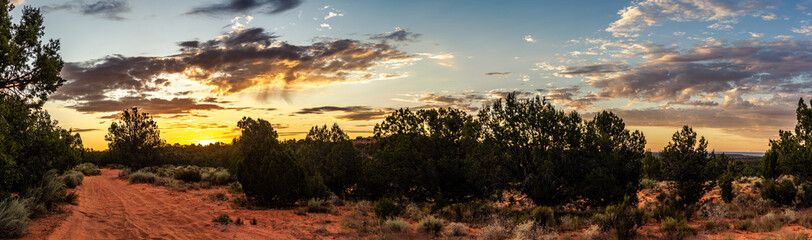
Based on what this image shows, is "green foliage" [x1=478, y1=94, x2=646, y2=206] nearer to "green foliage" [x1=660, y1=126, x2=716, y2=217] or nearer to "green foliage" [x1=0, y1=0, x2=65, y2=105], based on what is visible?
"green foliage" [x1=660, y1=126, x2=716, y2=217]

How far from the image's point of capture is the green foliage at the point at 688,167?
69.6ft

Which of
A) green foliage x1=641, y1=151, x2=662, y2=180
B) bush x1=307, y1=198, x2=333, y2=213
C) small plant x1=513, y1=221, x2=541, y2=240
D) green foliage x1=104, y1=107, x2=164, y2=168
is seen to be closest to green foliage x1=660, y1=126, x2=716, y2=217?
green foliage x1=641, y1=151, x2=662, y2=180

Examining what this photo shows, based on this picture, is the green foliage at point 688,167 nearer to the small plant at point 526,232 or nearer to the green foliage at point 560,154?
the green foliage at point 560,154

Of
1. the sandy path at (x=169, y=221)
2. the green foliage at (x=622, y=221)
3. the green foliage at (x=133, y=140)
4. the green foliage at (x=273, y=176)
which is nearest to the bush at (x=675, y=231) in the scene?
the green foliage at (x=622, y=221)

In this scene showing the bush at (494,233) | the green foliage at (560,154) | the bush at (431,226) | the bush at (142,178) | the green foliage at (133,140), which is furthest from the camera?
the green foliage at (133,140)

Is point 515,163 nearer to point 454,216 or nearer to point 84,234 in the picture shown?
point 454,216

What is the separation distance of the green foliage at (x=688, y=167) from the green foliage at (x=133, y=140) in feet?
155

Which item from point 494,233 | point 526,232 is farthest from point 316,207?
point 526,232

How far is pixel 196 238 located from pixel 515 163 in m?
13.7

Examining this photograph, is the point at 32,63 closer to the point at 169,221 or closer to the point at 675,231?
the point at 169,221

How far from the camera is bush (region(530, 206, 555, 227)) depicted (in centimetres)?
1552

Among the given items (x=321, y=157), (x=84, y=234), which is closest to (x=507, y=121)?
(x=321, y=157)

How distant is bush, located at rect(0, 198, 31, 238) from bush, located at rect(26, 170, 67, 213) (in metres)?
2.83

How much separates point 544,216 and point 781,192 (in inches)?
584
